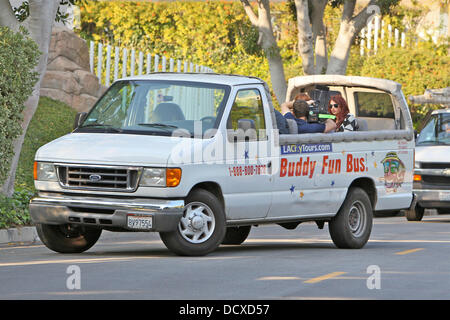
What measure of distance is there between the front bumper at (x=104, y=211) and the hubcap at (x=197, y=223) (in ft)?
0.87

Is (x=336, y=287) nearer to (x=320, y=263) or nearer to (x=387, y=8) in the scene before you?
(x=320, y=263)

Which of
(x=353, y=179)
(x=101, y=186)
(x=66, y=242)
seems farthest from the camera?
(x=353, y=179)

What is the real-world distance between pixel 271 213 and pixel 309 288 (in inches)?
134

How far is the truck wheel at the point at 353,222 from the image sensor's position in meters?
14.7

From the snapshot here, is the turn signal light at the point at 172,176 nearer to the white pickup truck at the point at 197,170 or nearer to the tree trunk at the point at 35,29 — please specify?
the white pickup truck at the point at 197,170

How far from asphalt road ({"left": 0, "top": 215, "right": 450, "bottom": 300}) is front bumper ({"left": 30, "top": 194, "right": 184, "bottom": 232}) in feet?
1.38

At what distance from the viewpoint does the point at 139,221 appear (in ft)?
39.6

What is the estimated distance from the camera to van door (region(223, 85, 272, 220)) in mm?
13000

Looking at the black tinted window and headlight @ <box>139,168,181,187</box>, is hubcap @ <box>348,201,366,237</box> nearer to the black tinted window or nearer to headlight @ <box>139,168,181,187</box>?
the black tinted window

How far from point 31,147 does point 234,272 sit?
36.7 ft

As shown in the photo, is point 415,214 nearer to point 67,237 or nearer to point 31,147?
point 31,147

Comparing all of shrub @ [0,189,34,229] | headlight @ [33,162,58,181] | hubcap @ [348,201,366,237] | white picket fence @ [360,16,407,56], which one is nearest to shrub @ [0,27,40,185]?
shrub @ [0,189,34,229]

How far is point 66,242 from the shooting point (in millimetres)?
13242
